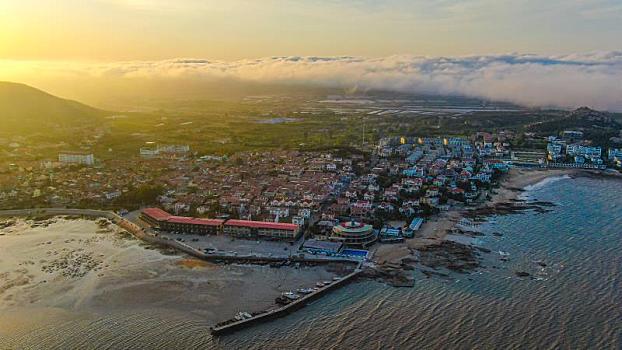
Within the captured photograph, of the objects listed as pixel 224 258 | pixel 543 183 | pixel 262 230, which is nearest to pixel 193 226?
pixel 262 230

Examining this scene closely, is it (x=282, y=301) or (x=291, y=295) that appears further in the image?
(x=291, y=295)

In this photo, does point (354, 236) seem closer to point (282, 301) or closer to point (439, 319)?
point (282, 301)

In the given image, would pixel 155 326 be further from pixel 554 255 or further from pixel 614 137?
pixel 614 137

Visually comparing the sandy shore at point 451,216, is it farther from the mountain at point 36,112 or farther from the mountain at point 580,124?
the mountain at point 36,112

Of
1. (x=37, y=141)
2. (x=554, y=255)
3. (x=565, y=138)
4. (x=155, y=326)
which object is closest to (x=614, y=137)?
(x=565, y=138)

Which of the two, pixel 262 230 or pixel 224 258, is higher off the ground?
pixel 262 230

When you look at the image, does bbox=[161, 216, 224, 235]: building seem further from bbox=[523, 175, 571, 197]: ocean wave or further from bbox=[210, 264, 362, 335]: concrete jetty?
bbox=[523, 175, 571, 197]: ocean wave

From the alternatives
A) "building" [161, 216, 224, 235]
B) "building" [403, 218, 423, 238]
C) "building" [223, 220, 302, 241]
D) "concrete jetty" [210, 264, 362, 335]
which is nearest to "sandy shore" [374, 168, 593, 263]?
"building" [403, 218, 423, 238]

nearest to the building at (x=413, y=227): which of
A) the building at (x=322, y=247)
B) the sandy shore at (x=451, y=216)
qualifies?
the sandy shore at (x=451, y=216)
